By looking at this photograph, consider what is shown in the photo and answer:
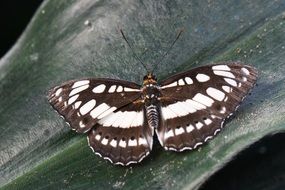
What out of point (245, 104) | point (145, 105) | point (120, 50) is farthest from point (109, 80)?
point (245, 104)

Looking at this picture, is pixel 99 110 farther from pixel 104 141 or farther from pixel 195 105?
pixel 195 105

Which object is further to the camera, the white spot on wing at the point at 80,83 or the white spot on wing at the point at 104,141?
the white spot on wing at the point at 80,83

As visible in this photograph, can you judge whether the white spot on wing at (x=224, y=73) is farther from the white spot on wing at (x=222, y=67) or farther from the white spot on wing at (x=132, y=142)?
the white spot on wing at (x=132, y=142)

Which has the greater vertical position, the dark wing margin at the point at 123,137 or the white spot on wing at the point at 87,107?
the white spot on wing at the point at 87,107

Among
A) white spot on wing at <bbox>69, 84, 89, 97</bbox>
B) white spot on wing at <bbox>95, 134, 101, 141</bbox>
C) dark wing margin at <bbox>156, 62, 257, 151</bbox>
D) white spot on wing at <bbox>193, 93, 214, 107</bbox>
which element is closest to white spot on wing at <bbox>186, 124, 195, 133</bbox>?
dark wing margin at <bbox>156, 62, 257, 151</bbox>

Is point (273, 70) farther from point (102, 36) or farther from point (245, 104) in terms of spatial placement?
point (102, 36)

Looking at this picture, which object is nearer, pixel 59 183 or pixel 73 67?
pixel 59 183

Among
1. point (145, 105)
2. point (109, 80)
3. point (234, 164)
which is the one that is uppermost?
point (109, 80)

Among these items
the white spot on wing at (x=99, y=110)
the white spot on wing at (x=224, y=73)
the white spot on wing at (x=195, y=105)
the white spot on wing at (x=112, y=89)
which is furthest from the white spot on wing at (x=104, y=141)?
the white spot on wing at (x=224, y=73)
